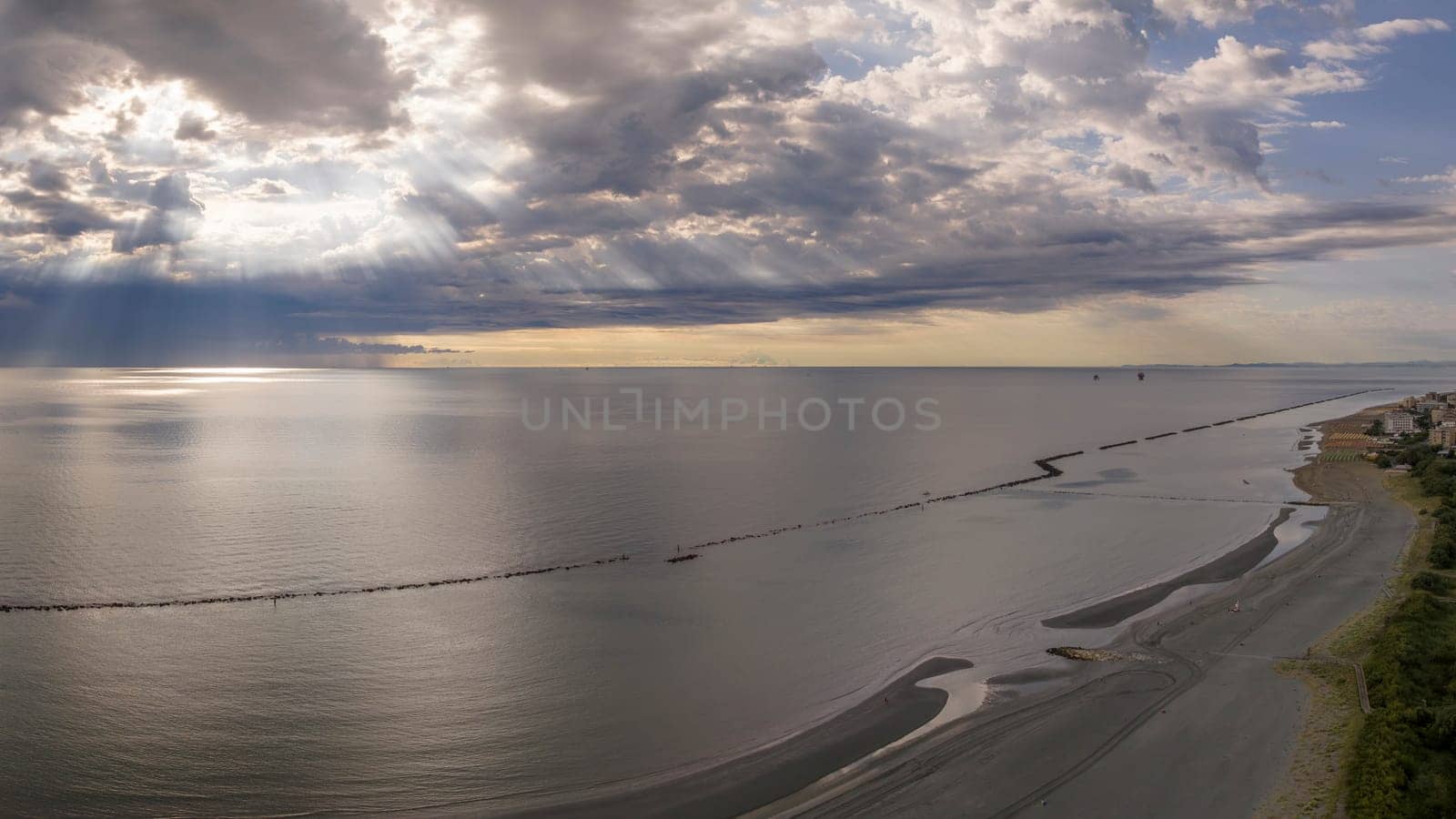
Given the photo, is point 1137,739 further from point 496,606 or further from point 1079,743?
point 496,606

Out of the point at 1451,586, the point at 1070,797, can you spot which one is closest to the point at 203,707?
the point at 1070,797

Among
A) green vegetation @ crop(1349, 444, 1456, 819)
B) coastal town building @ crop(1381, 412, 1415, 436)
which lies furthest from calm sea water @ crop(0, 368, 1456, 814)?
coastal town building @ crop(1381, 412, 1415, 436)

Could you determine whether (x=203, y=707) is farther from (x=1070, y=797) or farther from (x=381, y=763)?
(x=1070, y=797)

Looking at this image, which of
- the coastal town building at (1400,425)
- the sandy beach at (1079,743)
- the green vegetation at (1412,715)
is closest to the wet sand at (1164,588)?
the sandy beach at (1079,743)

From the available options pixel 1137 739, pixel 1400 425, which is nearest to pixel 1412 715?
pixel 1137 739

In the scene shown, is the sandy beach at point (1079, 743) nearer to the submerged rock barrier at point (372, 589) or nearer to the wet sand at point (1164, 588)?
the wet sand at point (1164, 588)

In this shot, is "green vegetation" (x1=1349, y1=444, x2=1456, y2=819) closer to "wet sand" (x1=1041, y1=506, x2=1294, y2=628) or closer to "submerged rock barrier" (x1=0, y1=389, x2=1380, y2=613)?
"wet sand" (x1=1041, y1=506, x2=1294, y2=628)
